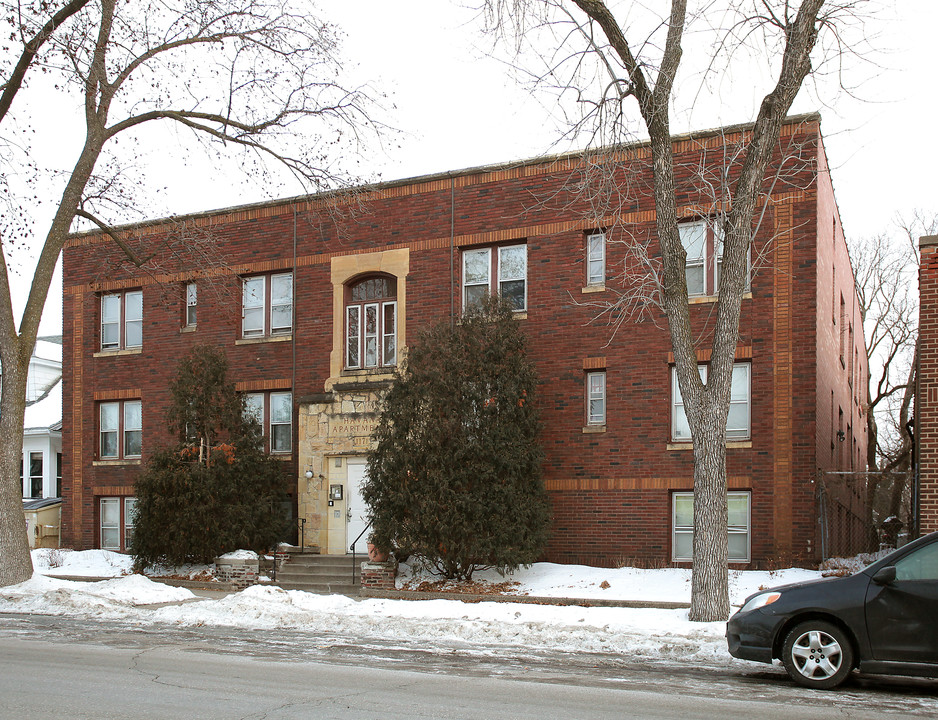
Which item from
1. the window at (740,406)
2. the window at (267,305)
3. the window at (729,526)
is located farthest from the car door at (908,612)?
the window at (267,305)

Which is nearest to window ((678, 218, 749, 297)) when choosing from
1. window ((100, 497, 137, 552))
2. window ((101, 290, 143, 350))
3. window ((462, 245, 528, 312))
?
window ((462, 245, 528, 312))

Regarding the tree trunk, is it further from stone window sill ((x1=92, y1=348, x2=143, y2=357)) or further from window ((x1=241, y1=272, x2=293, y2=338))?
stone window sill ((x1=92, y1=348, x2=143, y2=357))

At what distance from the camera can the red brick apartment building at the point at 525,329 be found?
1819 centimetres

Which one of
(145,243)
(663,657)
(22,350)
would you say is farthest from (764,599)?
(145,243)

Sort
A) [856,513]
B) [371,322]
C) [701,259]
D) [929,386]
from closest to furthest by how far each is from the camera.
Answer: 1. [929,386]
2. [701,259]
3. [371,322]
4. [856,513]

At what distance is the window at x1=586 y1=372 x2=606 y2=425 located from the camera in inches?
778

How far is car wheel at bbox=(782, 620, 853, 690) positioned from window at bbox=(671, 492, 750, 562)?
28.8 feet

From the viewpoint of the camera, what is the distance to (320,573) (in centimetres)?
2012

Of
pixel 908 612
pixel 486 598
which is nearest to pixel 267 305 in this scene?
pixel 486 598

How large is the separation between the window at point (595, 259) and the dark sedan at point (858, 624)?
1134 cm

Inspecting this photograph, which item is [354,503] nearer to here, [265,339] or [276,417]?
[276,417]

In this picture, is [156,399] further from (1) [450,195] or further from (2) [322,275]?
(1) [450,195]

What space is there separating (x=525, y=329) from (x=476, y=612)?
7.50 metres

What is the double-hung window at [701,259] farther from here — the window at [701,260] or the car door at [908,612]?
the car door at [908,612]
